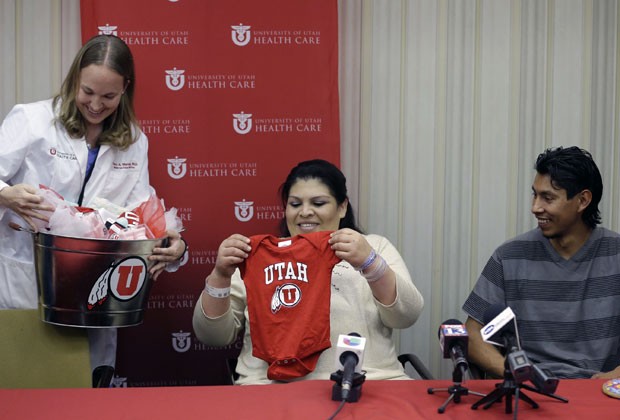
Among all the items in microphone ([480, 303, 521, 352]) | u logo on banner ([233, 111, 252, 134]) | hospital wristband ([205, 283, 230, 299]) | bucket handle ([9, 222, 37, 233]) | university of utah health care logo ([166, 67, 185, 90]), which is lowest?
hospital wristband ([205, 283, 230, 299])

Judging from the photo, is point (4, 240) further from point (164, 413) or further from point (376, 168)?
point (376, 168)

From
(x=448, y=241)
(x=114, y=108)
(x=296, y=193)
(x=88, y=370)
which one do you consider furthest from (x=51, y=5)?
(x=448, y=241)

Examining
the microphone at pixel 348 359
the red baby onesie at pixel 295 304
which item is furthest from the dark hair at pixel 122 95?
the microphone at pixel 348 359

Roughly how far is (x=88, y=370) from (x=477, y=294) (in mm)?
1373

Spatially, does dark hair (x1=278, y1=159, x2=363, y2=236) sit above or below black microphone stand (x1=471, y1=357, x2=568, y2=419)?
above

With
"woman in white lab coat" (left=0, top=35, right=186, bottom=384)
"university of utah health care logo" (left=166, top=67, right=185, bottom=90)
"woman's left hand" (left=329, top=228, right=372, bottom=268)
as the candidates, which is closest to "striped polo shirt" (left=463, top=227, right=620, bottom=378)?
"woman's left hand" (left=329, top=228, right=372, bottom=268)

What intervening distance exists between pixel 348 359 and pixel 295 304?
577 millimetres

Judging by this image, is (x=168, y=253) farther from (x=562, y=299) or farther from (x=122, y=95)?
(x=562, y=299)

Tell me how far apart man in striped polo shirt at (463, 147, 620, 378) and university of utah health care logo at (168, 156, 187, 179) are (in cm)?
131

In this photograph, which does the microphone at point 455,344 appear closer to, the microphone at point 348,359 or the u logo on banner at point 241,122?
the microphone at point 348,359

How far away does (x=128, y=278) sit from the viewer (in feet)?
7.50

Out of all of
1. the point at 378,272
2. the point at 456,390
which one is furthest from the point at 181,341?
the point at 456,390

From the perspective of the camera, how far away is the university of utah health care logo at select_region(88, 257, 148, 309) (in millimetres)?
2246

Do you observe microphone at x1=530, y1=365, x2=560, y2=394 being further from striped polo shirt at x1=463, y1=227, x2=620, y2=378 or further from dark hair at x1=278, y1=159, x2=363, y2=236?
dark hair at x1=278, y1=159, x2=363, y2=236
